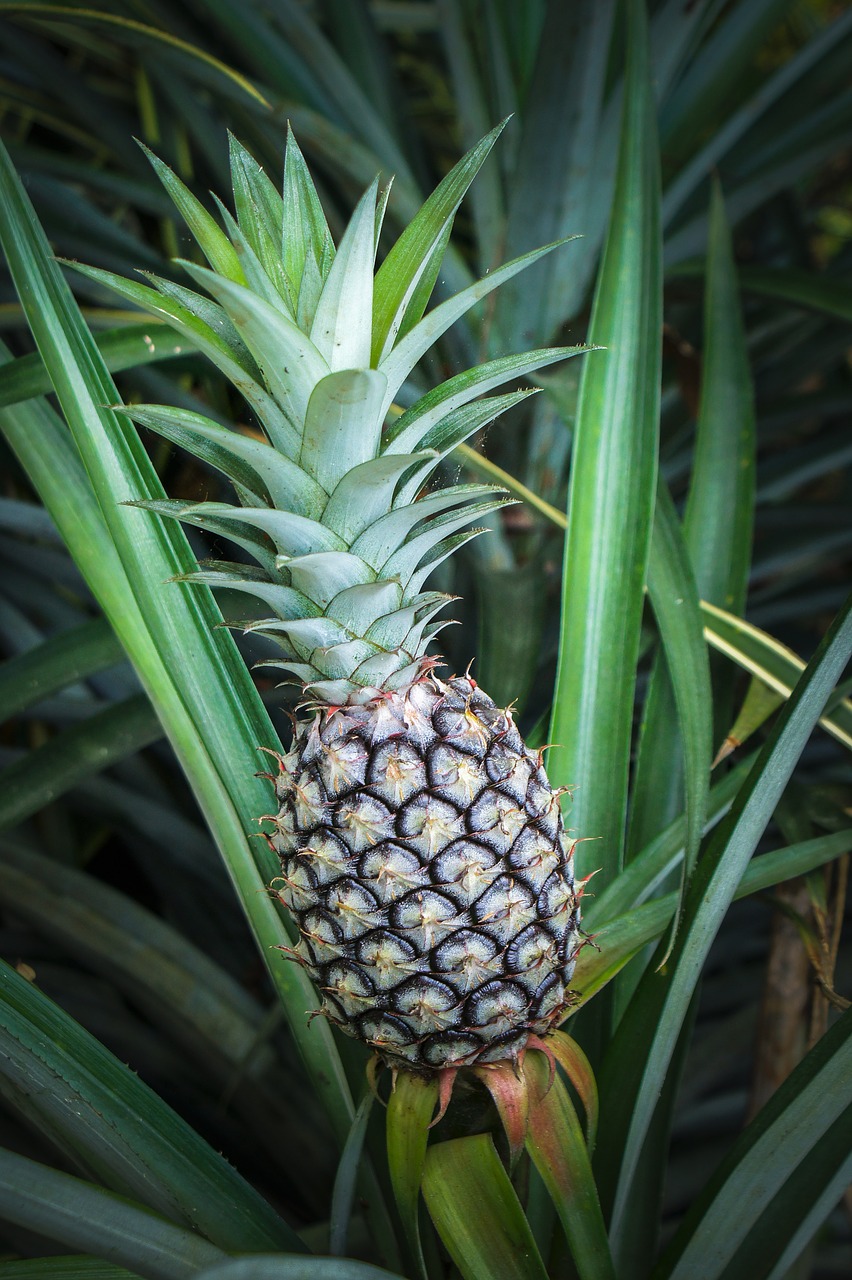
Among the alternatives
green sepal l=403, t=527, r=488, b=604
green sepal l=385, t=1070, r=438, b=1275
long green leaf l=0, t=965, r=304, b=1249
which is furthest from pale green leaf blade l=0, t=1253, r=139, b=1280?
green sepal l=403, t=527, r=488, b=604

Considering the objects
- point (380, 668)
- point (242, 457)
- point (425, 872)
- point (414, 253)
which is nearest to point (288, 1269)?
point (425, 872)

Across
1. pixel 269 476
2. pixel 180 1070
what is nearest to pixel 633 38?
pixel 269 476

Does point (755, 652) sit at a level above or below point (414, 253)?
below

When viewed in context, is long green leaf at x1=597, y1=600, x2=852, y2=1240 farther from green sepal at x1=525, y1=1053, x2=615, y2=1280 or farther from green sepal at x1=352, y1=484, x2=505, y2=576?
green sepal at x1=352, y1=484, x2=505, y2=576

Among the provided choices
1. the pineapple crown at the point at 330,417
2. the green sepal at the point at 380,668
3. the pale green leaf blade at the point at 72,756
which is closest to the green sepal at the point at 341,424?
the pineapple crown at the point at 330,417

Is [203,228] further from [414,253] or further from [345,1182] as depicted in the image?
[345,1182]

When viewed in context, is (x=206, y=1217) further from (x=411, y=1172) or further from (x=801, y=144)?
(x=801, y=144)
